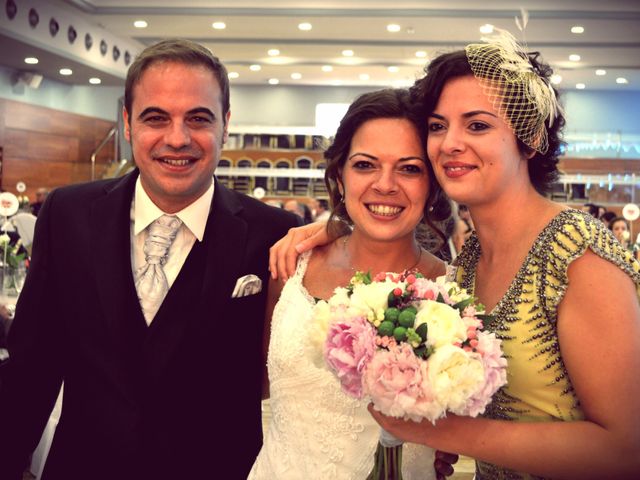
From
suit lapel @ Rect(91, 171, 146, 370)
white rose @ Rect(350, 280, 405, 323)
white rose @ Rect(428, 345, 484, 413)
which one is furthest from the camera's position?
suit lapel @ Rect(91, 171, 146, 370)

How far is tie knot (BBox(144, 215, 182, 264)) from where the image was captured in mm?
2174

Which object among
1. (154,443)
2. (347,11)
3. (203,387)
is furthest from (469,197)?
(347,11)

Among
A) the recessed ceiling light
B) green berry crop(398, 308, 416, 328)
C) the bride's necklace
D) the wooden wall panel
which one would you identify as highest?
the wooden wall panel

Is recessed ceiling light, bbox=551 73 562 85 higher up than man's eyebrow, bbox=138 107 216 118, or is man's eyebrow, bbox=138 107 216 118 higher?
recessed ceiling light, bbox=551 73 562 85

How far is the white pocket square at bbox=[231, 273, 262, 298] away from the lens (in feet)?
7.25

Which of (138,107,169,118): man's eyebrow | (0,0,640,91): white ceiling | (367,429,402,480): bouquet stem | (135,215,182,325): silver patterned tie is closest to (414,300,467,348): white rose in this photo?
(367,429,402,480): bouquet stem

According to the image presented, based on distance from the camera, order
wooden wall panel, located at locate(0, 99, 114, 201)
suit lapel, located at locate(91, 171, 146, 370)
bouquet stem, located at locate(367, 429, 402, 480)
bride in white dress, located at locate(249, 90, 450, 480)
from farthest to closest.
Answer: wooden wall panel, located at locate(0, 99, 114, 201) < bride in white dress, located at locate(249, 90, 450, 480) < suit lapel, located at locate(91, 171, 146, 370) < bouquet stem, located at locate(367, 429, 402, 480)

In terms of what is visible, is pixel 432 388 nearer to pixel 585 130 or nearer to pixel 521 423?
pixel 521 423

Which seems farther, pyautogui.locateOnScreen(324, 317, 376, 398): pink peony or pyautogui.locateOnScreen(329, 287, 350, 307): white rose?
pyautogui.locateOnScreen(329, 287, 350, 307): white rose

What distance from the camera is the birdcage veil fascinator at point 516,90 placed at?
6.37 feet

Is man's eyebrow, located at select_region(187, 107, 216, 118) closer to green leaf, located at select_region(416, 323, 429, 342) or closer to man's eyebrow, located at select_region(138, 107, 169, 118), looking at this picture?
man's eyebrow, located at select_region(138, 107, 169, 118)

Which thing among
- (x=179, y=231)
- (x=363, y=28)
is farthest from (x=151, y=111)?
(x=363, y=28)

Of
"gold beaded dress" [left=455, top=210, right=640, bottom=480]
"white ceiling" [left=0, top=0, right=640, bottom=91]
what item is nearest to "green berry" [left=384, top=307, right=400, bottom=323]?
"gold beaded dress" [left=455, top=210, right=640, bottom=480]

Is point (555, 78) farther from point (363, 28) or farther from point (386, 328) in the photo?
point (363, 28)
